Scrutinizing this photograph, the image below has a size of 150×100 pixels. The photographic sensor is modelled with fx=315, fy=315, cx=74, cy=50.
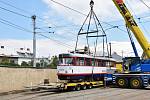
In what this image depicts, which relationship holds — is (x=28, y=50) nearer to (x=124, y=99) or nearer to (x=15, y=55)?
(x=15, y=55)

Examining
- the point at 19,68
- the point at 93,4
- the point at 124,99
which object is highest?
the point at 93,4

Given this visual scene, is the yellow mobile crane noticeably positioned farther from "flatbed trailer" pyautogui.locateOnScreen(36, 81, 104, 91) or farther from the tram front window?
the tram front window

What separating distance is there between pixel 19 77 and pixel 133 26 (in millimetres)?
11062

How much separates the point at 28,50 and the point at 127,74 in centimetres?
10619

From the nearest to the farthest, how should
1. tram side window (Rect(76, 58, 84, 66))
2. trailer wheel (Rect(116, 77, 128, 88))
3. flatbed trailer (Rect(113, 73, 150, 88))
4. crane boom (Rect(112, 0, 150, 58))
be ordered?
tram side window (Rect(76, 58, 84, 66)) → crane boom (Rect(112, 0, 150, 58)) → flatbed trailer (Rect(113, 73, 150, 88)) → trailer wheel (Rect(116, 77, 128, 88))

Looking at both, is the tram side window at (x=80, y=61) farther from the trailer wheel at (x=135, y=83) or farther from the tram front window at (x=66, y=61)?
the trailer wheel at (x=135, y=83)

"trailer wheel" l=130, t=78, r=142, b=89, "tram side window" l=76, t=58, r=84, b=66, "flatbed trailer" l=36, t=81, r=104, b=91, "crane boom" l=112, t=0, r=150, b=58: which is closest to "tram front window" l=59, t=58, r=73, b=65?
"tram side window" l=76, t=58, r=84, b=66

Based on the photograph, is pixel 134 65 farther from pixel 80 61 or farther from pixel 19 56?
pixel 19 56

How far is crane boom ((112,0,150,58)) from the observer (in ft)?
90.2

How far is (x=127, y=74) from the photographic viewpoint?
29.0 metres

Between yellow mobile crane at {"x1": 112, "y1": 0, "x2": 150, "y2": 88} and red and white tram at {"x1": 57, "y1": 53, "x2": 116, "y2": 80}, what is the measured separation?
1.97 meters

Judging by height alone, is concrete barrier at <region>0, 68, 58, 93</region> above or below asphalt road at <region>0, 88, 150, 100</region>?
above

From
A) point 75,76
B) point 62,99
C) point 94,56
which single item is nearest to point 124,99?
point 62,99

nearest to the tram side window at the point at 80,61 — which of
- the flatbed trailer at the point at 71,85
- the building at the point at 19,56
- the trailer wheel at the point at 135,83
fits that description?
the flatbed trailer at the point at 71,85
